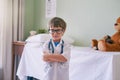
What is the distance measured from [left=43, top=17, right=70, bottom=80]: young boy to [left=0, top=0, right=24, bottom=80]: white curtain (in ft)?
5.63

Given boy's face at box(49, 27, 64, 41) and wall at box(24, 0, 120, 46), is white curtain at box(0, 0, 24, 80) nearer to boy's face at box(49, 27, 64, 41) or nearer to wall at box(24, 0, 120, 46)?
wall at box(24, 0, 120, 46)

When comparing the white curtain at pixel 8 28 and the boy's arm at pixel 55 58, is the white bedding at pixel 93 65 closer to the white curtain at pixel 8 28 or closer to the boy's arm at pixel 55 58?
the boy's arm at pixel 55 58

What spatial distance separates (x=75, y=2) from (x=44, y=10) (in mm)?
675

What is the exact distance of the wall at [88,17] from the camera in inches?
103

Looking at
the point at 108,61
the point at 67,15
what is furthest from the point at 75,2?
the point at 108,61

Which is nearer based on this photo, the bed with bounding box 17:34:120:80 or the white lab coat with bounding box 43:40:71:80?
the white lab coat with bounding box 43:40:71:80

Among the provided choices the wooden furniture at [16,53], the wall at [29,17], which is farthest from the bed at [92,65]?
the wall at [29,17]

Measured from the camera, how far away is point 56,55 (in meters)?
1.53

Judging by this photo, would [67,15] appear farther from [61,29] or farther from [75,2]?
[61,29]

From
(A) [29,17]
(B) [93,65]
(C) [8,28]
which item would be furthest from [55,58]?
(A) [29,17]

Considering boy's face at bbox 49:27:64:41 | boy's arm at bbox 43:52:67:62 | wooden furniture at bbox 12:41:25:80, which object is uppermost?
boy's face at bbox 49:27:64:41

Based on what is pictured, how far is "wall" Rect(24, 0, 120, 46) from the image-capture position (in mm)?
2623

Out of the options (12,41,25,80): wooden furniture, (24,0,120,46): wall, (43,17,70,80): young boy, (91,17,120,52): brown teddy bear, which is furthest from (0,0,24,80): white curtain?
(43,17,70,80): young boy

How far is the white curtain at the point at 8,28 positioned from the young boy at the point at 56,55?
67.6 inches
